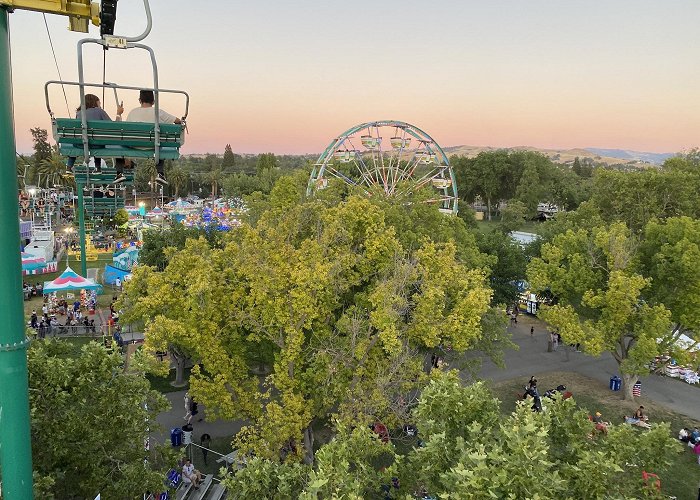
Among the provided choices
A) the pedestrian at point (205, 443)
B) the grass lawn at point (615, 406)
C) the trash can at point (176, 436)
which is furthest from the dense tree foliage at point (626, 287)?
the trash can at point (176, 436)

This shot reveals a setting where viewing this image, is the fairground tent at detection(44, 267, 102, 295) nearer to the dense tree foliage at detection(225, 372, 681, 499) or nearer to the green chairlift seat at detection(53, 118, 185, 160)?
the dense tree foliage at detection(225, 372, 681, 499)

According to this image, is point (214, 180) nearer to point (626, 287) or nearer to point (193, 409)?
point (193, 409)

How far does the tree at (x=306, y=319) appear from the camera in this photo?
12016 millimetres

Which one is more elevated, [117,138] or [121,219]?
[117,138]

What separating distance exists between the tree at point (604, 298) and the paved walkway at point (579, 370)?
1999 mm

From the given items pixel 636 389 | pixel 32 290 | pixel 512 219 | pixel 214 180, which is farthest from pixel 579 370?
pixel 214 180

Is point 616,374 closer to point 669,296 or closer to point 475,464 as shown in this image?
point 669,296

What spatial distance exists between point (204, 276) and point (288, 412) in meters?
3.89

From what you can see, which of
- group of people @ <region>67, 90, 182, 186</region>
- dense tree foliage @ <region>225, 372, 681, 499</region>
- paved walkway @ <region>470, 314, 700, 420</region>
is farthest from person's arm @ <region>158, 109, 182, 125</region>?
paved walkway @ <region>470, 314, 700, 420</region>

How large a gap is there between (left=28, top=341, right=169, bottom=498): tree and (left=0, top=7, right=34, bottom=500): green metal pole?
10.3 ft

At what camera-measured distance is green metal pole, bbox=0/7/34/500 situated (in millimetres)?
4172

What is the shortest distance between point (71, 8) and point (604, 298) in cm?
1863

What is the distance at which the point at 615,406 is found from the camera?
19.1 m

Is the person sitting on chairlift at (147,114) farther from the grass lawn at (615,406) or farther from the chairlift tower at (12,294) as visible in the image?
the grass lawn at (615,406)
